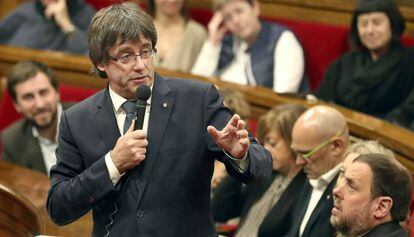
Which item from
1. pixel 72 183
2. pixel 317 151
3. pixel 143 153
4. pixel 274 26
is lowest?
pixel 274 26

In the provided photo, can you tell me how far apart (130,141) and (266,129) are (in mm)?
1207

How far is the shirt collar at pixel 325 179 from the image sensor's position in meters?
2.55

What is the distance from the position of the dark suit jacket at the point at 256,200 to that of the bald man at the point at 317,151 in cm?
6

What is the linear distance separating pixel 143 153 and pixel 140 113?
0.07 meters

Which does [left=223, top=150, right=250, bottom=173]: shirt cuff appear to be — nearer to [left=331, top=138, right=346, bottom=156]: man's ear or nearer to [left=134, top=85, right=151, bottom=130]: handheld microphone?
[left=134, top=85, right=151, bottom=130]: handheld microphone

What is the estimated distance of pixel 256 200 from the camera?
2793 millimetres

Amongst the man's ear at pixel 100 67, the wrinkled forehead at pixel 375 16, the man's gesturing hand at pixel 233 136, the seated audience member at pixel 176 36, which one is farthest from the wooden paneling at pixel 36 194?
the wrinkled forehead at pixel 375 16

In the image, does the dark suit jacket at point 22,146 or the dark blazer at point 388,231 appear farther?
the dark suit jacket at point 22,146

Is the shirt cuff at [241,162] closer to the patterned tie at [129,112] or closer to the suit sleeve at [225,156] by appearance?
the suit sleeve at [225,156]

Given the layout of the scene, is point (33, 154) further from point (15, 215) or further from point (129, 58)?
point (129, 58)

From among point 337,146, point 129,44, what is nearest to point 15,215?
point 337,146

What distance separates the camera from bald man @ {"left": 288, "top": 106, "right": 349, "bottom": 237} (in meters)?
2.55

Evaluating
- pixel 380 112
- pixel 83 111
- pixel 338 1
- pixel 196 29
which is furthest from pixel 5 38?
pixel 83 111

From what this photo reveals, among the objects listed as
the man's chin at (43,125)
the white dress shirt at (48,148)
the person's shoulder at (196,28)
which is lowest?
the white dress shirt at (48,148)
